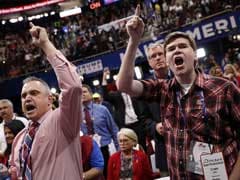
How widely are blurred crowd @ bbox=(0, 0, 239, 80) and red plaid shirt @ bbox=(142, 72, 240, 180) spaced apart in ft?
30.7

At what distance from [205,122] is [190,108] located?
11 cm

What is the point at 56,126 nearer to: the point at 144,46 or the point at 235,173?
the point at 235,173

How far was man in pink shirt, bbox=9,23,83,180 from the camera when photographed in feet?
7.90

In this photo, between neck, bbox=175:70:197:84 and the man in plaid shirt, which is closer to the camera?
the man in plaid shirt

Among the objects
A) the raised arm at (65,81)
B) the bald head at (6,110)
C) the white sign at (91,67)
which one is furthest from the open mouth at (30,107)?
the white sign at (91,67)

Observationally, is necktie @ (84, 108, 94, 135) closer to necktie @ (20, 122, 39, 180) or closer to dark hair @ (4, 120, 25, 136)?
dark hair @ (4, 120, 25, 136)

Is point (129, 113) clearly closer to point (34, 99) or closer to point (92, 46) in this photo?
point (34, 99)

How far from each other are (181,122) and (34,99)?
0.88 meters

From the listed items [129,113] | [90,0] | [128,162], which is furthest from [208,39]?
[90,0]

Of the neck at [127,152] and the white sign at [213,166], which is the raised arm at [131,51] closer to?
the white sign at [213,166]

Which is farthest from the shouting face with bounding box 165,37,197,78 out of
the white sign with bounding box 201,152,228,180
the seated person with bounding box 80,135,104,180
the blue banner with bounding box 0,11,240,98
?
the blue banner with bounding box 0,11,240,98

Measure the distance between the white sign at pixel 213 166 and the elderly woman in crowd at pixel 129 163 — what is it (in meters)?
2.66

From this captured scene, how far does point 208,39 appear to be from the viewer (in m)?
12.7

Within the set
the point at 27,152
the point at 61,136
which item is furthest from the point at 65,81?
the point at 27,152
